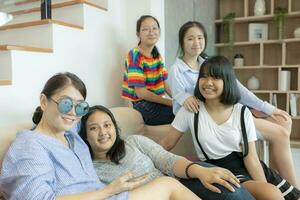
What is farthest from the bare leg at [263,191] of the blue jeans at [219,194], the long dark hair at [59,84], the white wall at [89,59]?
the white wall at [89,59]

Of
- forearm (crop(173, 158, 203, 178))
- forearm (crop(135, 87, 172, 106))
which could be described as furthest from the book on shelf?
forearm (crop(173, 158, 203, 178))

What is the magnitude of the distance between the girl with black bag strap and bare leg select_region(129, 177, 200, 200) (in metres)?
0.45

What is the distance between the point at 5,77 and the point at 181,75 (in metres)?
1.03

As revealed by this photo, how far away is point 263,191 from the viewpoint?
4.50 feet

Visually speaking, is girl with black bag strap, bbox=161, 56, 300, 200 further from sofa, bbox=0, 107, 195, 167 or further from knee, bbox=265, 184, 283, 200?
sofa, bbox=0, 107, 195, 167

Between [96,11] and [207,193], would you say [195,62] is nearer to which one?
[96,11]

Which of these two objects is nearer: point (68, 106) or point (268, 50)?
point (68, 106)

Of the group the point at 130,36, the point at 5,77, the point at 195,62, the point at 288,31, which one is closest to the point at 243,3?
the point at 288,31

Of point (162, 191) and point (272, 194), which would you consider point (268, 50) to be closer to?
point (272, 194)

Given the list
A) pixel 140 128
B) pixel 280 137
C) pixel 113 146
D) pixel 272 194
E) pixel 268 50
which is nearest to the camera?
pixel 272 194

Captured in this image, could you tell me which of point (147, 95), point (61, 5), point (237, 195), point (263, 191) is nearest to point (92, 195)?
point (237, 195)

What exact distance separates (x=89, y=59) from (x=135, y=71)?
0.34m

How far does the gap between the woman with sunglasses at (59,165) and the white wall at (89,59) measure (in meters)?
0.52

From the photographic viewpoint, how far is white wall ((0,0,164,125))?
1.73 metres
